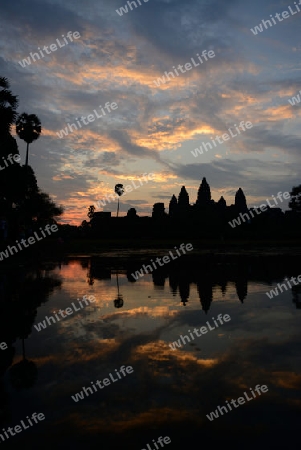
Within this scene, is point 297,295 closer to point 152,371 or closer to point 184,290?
point 184,290

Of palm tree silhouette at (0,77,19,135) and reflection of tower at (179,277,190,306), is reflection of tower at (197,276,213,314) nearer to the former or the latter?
reflection of tower at (179,277,190,306)

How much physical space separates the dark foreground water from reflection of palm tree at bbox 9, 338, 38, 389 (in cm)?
2

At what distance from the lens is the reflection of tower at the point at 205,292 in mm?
10445

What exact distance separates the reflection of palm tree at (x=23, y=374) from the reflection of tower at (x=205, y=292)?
16.5 feet

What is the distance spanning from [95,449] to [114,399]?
3.64 feet

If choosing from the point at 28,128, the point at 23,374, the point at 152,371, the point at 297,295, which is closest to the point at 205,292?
the point at 297,295

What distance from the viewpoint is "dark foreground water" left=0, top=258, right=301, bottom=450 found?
13.0ft

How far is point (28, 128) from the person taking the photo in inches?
1821

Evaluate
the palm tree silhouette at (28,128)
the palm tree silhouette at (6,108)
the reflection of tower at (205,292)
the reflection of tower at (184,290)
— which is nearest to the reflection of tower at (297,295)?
the reflection of tower at (205,292)

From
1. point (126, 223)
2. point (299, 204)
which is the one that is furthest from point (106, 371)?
point (126, 223)

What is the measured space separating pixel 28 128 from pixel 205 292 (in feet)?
A: 133

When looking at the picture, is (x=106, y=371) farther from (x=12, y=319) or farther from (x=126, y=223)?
(x=126, y=223)

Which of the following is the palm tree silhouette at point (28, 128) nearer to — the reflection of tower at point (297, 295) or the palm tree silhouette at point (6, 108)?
the palm tree silhouette at point (6, 108)

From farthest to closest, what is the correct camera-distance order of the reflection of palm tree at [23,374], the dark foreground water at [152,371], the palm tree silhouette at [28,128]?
the palm tree silhouette at [28,128] → the reflection of palm tree at [23,374] → the dark foreground water at [152,371]
